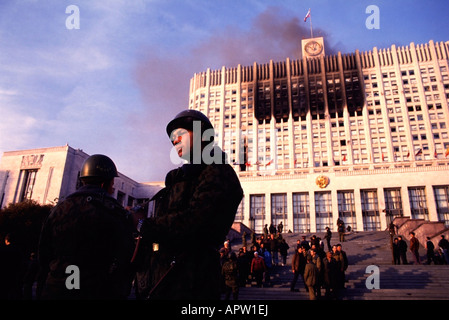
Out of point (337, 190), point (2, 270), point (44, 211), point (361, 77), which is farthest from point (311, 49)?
point (2, 270)

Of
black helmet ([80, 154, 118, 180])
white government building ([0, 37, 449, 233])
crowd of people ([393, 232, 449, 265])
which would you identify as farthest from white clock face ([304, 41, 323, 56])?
black helmet ([80, 154, 118, 180])

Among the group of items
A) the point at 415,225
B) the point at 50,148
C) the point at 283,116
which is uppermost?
the point at 283,116

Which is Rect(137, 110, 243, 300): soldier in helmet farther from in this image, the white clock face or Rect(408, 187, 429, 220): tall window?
the white clock face

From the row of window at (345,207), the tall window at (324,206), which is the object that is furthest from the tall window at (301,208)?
the tall window at (324,206)

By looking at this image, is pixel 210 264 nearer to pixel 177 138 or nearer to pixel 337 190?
pixel 177 138

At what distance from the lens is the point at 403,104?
73188mm

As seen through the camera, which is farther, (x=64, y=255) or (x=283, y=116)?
(x=283, y=116)

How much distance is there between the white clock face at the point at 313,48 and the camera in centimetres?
8694

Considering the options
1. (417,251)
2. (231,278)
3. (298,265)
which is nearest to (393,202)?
(417,251)

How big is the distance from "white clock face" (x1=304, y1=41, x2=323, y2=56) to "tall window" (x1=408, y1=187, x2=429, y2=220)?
54.1 metres

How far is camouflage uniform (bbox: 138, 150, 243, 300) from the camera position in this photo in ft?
6.49

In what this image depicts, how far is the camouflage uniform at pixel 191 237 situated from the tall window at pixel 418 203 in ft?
171
